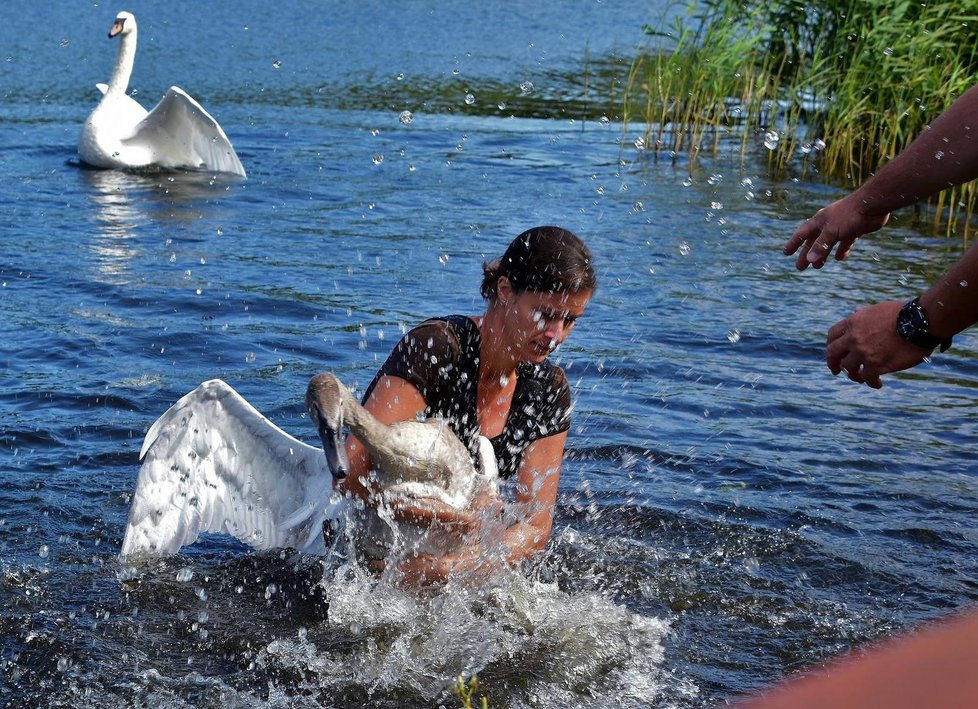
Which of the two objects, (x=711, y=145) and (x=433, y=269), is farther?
(x=711, y=145)

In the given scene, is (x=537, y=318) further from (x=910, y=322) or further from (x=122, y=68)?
(x=122, y=68)

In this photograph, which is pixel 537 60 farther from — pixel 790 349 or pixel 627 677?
pixel 627 677

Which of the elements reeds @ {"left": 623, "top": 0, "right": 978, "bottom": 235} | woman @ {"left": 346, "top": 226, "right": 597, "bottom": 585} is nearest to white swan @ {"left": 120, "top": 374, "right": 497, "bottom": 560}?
woman @ {"left": 346, "top": 226, "right": 597, "bottom": 585}

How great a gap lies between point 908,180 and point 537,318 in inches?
56.4

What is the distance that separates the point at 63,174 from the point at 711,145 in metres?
7.62

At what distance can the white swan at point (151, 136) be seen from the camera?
12.5 metres

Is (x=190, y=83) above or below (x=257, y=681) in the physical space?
above

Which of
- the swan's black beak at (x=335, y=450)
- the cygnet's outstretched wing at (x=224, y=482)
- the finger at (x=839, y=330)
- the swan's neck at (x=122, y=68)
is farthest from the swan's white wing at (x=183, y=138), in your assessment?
the finger at (x=839, y=330)

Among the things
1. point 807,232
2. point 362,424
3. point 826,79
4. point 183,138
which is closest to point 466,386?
point 362,424

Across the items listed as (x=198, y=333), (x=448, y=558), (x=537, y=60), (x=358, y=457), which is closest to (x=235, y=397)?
(x=358, y=457)

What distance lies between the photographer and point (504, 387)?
487cm

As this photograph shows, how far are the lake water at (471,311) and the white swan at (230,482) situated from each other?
0.61 feet

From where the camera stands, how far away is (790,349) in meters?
8.25

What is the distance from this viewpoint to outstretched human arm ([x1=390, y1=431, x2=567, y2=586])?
482 centimetres
